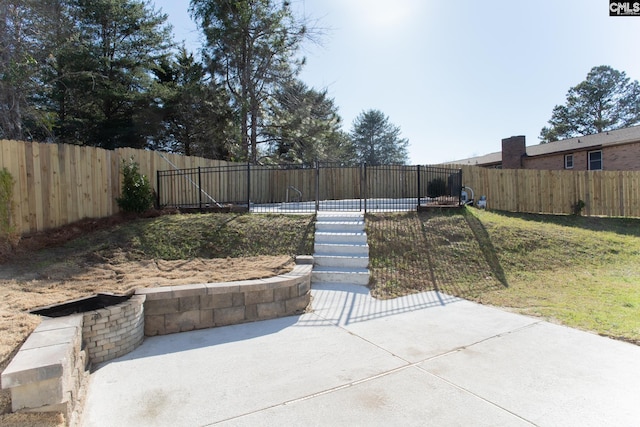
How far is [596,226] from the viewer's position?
34.6 feet

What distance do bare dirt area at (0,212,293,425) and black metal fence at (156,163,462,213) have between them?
120 inches

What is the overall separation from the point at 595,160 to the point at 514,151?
4.19 metres

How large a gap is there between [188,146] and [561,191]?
17.2 metres

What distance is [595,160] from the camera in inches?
722

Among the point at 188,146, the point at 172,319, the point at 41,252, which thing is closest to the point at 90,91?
the point at 188,146

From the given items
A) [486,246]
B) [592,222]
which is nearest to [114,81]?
[486,246]

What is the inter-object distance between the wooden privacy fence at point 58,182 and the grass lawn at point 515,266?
594 centimetres

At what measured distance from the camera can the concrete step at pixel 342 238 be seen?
678 centimetres

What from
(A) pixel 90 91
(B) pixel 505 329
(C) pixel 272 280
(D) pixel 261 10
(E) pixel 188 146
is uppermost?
(D) pixel 261 10

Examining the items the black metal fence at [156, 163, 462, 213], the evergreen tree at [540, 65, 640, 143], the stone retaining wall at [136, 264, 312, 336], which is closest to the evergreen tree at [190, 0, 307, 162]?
the black metal fence at [156, 163, 462, 213]

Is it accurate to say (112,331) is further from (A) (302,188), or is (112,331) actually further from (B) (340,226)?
(A) (302,188)

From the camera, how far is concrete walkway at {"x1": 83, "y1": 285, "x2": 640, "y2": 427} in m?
2.30

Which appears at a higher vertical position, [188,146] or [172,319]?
[188,146]

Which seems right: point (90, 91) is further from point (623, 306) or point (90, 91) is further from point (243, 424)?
point (623, 306)
